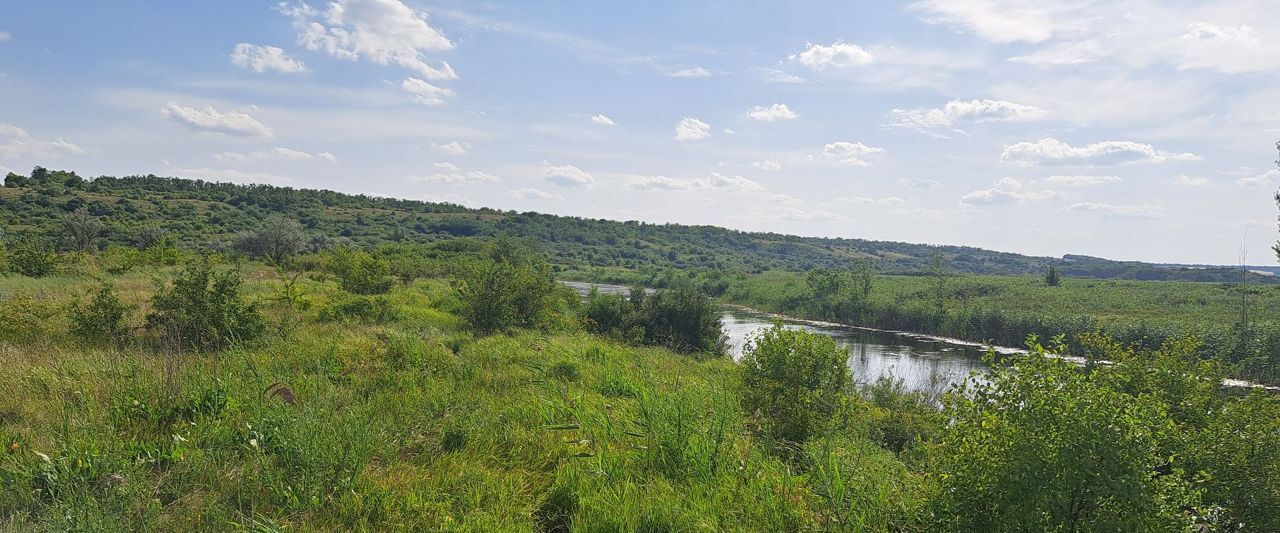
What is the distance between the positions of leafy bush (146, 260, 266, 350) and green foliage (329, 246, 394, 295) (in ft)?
36.3

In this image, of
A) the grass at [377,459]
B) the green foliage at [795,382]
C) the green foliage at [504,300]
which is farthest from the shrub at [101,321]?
the green foliage at [795,382]

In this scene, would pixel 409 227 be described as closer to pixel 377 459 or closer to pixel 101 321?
pixel 101 321

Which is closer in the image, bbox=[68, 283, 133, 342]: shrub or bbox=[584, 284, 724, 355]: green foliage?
bbox=[68, 283, 133, 342]: shrub

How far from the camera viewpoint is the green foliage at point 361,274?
898 inches

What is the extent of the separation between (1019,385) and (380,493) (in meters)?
4.29

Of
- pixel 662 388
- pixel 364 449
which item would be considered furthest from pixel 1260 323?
pixel 364 449

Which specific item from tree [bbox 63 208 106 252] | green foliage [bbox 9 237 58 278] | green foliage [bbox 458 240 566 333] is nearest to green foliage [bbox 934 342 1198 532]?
green foliage [bbox 458 240 566 333]

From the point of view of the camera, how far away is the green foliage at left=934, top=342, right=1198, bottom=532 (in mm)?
3469

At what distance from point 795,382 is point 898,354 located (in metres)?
27.5

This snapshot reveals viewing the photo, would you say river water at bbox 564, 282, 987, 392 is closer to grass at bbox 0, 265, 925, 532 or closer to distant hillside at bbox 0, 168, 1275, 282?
grass at bbox 0, 265, 925, 532

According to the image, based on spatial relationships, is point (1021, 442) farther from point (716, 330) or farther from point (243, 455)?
point (716, 330)

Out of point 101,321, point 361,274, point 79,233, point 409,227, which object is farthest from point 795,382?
point 409,227

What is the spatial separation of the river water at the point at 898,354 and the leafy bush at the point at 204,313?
52.8ft

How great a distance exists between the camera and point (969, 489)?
3.97m
